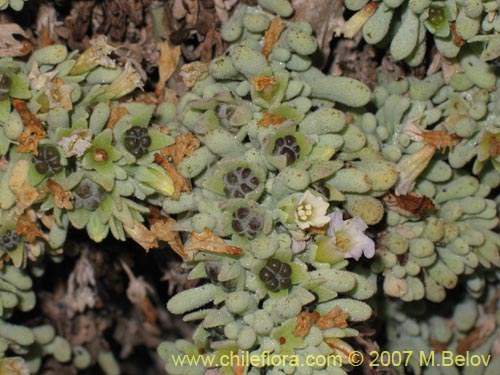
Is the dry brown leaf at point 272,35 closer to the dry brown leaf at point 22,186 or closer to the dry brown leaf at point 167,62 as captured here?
the dry brown leaf at point 167,62

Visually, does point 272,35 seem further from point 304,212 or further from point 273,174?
point 304,212

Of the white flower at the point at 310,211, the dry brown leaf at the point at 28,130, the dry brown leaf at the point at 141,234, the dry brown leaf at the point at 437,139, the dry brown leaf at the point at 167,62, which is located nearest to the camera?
the white flower at the point at 310,211

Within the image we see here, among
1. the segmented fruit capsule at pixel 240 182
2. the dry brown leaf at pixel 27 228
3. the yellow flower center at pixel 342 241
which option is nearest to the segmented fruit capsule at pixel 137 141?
the segmented fruit capsule at pixel 240 182

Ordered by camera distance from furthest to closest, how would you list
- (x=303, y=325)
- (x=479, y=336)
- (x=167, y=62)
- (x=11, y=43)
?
(x=479, y=336) → (x=167, y=62) → (x=11, y=43) → (x=303, y=325)

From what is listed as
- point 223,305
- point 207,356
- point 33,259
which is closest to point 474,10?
point 223,305

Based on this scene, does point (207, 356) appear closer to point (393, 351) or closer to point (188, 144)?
point (188, 144)

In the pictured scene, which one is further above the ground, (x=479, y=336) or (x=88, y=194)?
(x=88, y=194)

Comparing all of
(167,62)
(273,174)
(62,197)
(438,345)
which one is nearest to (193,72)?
(167,62)
